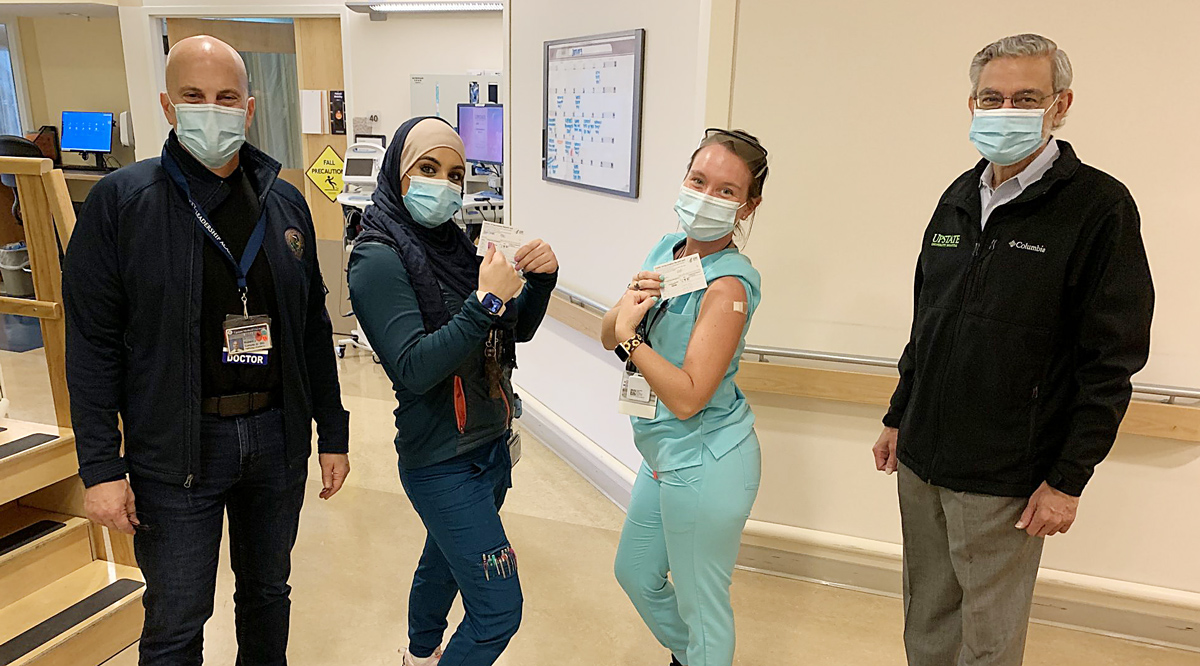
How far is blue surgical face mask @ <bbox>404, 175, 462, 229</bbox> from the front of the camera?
5.40 ft

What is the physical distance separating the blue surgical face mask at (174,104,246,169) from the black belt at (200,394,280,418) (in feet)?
1.62

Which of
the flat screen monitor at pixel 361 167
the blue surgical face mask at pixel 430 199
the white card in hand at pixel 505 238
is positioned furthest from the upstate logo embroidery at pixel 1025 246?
the flat screen monitor at pixel 361 167

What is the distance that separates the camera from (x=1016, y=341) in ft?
5.13

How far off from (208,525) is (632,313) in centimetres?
103

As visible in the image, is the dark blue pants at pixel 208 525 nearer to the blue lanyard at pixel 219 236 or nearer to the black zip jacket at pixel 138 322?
the black zip jacket at pixel 138 322

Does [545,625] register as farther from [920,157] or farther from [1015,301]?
[920,157]

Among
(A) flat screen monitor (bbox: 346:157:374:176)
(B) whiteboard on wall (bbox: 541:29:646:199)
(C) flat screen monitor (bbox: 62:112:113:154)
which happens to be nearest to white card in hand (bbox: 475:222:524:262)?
(B) whiteboard on wall (bbox: 541:29:646:199)

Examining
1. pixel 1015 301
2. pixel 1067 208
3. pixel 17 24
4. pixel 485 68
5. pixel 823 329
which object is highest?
pixel 17 24

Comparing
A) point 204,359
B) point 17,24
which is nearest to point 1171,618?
point 204,359

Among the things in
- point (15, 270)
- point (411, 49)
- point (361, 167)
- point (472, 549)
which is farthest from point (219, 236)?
point (15, 270)

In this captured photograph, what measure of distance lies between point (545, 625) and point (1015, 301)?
179 cm

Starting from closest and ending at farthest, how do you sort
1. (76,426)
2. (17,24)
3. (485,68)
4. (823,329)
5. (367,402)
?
1. (76,426)
2. (823,329)
3. (367,402)
4. (485,68)
5. (17,24)

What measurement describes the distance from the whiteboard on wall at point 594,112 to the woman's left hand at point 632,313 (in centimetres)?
146

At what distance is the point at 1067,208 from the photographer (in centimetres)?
152
